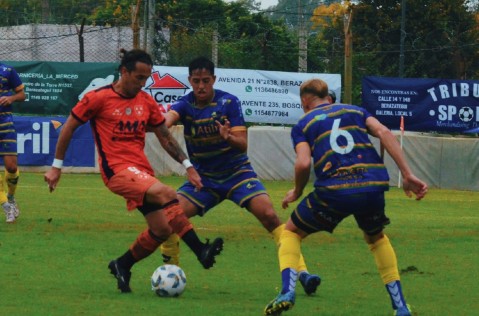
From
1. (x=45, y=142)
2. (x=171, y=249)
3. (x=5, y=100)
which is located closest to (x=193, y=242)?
(x=171, y=249)

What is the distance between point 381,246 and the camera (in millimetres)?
8266

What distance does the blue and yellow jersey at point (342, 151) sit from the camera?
788cm

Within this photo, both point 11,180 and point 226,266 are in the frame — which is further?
point 11,180

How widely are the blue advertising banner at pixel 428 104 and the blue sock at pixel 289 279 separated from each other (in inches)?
730

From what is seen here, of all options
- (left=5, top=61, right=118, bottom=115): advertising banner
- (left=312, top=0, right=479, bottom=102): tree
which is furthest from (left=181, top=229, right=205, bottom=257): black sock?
(left=312, top=0, right=479, bottom=102): tree

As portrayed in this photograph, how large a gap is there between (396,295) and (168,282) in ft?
6.20

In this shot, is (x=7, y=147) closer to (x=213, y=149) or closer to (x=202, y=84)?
(x=213, y=149)

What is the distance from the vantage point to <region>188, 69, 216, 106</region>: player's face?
9789 mm

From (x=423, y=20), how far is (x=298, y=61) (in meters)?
11.5

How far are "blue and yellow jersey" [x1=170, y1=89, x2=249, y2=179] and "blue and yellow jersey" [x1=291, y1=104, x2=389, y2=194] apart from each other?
2005 mm

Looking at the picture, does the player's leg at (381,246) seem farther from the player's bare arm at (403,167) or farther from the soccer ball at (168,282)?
the soccer ball at (168,282)

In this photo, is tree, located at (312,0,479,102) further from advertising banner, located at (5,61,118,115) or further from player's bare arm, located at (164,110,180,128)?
player's bare arm, located at (164,110,180,128)

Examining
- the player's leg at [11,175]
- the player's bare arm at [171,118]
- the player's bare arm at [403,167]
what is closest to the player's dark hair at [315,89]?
the player's bare arm at [403,167]

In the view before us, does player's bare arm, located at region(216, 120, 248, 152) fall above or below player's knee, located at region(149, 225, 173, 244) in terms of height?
above
